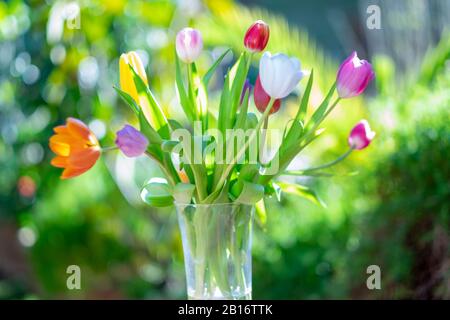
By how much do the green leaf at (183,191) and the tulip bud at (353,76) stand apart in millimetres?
239

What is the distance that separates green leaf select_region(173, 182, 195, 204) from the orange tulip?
112mm

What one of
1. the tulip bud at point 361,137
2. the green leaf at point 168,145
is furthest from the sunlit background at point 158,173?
the green leaf at point 168,145

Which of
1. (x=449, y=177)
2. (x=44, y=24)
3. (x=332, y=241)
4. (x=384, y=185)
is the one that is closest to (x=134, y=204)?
(x=44, y=24)

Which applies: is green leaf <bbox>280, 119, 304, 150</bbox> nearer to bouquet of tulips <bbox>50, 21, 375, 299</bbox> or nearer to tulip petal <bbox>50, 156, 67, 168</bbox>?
bouquet of tulips <bbox>50, 21, 375, 299</bbox>

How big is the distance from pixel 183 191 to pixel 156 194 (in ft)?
0.25

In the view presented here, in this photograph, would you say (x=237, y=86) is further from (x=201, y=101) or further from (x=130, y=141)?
(x=130, y=141)

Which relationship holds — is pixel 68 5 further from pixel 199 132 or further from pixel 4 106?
pixel 199 132

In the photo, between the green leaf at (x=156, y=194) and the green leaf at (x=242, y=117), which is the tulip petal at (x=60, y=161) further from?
the green leaf at (x=242, y=117)

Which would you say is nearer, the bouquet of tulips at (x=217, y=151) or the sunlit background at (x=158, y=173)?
the bouquet of tulips at (x=217, y=151)

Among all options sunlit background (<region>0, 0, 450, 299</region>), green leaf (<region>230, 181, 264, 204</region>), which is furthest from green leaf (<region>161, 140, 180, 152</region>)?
sunlit background (<region>0, 0, 450, 299</region>)

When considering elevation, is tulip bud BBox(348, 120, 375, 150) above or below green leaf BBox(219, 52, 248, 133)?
below

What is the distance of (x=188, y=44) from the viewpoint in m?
0.94

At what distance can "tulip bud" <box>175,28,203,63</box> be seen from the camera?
935 millimetres

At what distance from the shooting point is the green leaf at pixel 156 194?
0.95 meters
